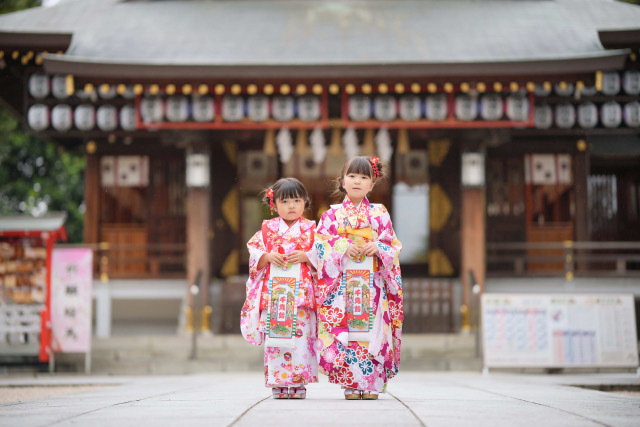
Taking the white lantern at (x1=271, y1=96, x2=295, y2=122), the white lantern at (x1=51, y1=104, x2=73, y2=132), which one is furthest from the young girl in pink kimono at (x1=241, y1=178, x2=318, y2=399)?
the white lantern at (x1=51, y1=104, x2=73, y2=132)

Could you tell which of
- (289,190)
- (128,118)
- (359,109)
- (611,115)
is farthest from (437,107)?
(289,190)

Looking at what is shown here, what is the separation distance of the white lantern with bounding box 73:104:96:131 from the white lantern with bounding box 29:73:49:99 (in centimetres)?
59

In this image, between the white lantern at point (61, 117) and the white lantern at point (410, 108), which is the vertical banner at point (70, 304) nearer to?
the white lantern at point (61, 117)

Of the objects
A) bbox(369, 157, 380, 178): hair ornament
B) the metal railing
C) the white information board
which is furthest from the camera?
the metal railing

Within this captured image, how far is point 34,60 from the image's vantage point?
46.2 feet

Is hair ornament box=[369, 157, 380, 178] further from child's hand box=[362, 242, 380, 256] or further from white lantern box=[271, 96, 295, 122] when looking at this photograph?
white lantern box=[271, 96, 295, 122]

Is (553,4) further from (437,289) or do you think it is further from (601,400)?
(601,400)

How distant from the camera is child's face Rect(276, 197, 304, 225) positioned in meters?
6.05

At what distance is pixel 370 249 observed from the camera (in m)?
5.91

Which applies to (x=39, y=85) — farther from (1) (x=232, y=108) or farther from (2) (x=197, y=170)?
(1) (x=232, y=108)

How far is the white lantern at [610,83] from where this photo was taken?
14.1 m

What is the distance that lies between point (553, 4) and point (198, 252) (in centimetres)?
881

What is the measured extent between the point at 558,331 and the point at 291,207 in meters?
6.25

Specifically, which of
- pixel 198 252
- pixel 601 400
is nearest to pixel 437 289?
pixel 198 252
